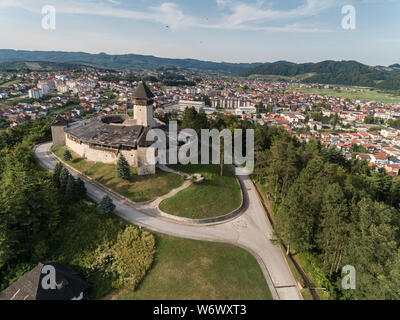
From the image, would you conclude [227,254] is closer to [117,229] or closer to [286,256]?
[286,256]

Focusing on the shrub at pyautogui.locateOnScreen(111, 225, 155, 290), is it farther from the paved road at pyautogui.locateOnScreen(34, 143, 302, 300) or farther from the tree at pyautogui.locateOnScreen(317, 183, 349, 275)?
the tree at pyautogui.locateOnScreen(317, 183, 349, 275)

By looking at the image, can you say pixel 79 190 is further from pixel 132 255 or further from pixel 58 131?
pixel 58 131

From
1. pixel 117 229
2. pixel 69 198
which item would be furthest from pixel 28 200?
pixel 117 229

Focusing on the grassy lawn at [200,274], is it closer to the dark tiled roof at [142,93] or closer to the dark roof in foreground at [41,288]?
the dark roof in foreground at [41,288]

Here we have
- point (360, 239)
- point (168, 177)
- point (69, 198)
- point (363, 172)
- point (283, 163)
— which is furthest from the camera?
point (363, 172)

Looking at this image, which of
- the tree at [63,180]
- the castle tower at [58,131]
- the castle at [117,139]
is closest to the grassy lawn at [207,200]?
the castle at [117,139]

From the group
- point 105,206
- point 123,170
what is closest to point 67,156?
point 123,170

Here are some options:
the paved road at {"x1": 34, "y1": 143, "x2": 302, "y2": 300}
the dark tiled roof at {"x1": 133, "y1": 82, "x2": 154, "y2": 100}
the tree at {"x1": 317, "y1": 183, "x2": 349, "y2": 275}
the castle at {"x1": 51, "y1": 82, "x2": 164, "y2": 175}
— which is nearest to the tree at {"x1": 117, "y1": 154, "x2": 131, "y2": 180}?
the castle at {"x1": 51, "y1": 82, "x2": 164, "y2": 175}
